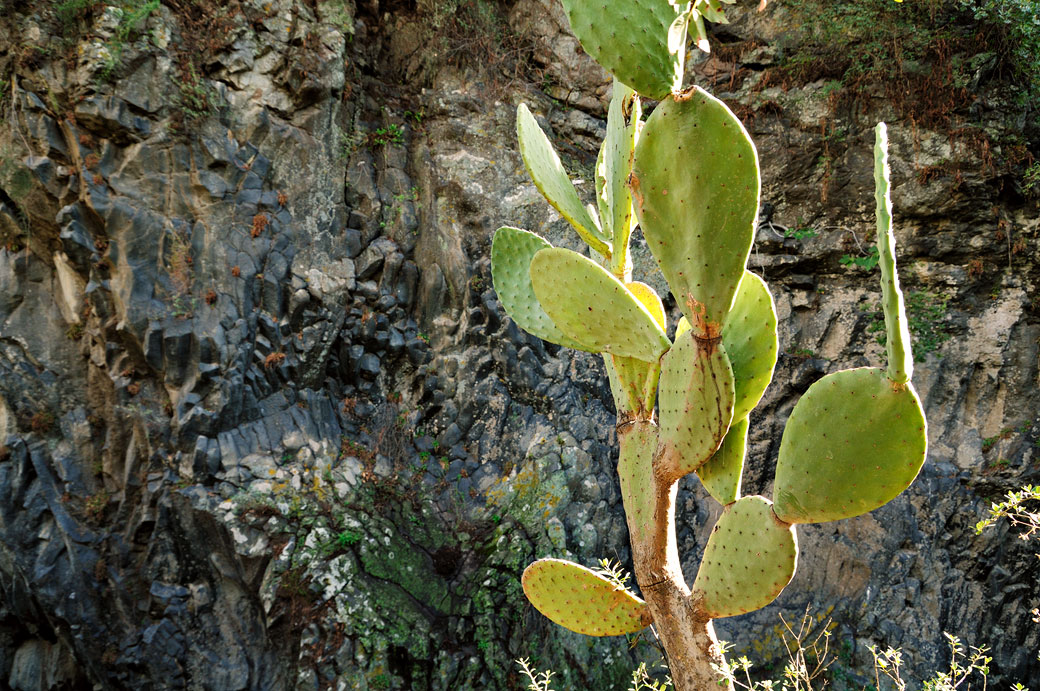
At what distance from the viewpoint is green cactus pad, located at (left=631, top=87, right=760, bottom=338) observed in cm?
103

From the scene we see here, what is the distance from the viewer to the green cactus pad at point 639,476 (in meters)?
1.32

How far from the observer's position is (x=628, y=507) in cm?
137

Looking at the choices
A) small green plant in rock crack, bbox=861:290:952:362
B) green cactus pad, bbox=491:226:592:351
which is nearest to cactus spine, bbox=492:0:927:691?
green cactus pad, bbox=491:226:592:351

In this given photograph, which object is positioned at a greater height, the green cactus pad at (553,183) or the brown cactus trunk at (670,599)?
the green cactus pad at (553,183)

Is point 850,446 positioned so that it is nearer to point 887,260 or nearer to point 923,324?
point 887,260

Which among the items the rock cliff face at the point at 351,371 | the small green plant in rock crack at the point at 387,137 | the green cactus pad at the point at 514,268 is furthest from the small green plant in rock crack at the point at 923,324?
the small green plant in rock crack at the point at 387,137

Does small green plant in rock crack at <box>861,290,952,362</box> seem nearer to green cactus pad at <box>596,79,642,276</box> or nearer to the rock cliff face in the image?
the rock cliff face

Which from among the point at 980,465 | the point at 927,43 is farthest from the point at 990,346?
the point at 927,43

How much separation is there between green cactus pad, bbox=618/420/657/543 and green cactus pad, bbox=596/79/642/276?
1.26ft

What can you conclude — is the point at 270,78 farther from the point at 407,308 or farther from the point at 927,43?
the point at 927,43

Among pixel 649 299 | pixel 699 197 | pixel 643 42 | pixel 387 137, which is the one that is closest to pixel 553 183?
pixel 649 299

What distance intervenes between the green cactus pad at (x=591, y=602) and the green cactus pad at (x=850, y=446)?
0.48 meters

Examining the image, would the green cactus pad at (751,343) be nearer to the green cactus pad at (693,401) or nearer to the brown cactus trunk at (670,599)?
the green cactus pad at (693,401)

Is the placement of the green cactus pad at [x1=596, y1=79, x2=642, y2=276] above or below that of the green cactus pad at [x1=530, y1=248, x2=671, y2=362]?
above
